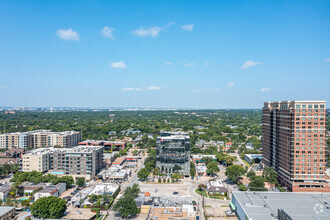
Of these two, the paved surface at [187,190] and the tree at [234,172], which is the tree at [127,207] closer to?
the paved surface at [187,190]

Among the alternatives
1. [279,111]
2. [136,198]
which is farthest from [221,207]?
[279,111]

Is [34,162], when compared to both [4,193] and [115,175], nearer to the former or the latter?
[4,193]

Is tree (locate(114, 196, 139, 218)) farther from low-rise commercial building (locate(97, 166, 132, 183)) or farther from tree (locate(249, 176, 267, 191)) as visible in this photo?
tree (locate(249, 176, 267, 191))

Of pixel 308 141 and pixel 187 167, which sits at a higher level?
→ pixel 308 141

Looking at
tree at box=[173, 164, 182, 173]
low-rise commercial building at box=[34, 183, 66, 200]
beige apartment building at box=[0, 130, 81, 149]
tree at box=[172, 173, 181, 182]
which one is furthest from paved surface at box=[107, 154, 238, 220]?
beige apartment building at box=[0, 130, 81, 149]

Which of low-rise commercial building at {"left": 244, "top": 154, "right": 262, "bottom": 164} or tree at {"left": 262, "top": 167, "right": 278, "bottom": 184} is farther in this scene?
low-rise commercial building at {"left": 244, "top": 154, "right": 262, "bottom": 164}

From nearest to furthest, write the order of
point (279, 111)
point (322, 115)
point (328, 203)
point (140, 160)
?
point (328, 203)
point (322, 115)
point (279, 111)
point (140, 160)

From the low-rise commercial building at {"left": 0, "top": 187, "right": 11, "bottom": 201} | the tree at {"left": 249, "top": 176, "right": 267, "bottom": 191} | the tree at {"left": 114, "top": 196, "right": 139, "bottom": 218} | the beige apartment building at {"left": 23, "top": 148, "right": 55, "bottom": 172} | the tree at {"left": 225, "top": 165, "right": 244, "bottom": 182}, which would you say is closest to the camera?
the tree at {"left": 114, "top": 196, "right": 139, "bottom": 218}

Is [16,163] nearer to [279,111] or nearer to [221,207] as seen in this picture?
[221,207]
